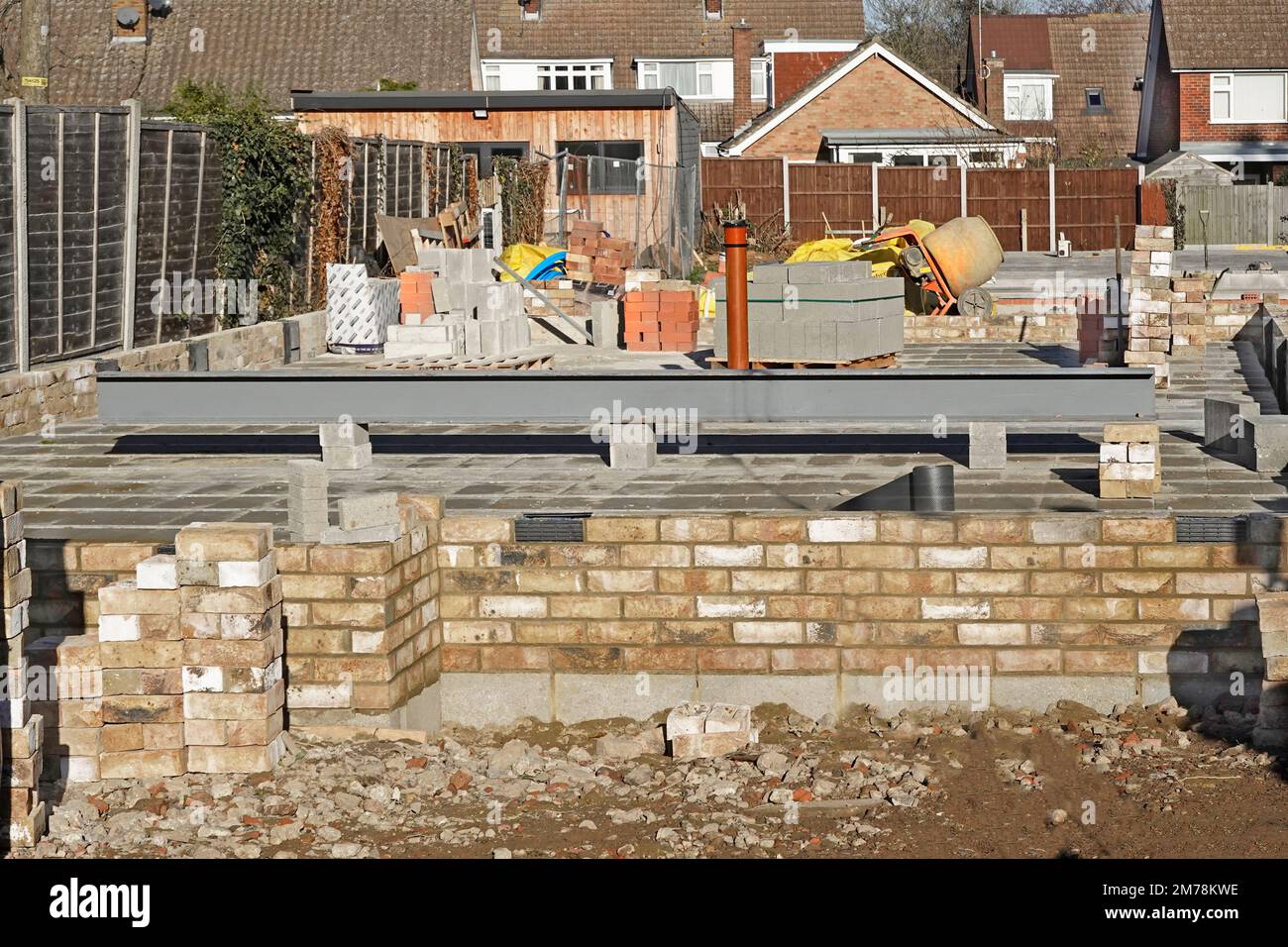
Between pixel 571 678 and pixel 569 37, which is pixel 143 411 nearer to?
pixel 571 678

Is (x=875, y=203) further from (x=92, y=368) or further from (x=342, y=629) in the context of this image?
(x=342, y=629)

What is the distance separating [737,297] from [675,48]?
130 feet

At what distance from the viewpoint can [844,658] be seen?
927cm

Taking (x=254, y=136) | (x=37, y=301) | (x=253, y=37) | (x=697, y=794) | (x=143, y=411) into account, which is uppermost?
(x=253, y=37)

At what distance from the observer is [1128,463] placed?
33.8 ft

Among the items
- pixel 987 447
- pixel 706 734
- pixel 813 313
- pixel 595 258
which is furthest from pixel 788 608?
pixel 595 258

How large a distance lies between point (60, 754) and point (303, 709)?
1.24 metres

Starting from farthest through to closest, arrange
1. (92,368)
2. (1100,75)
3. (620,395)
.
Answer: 1. (1100,75)
2. (92,368)
3. (620,395)

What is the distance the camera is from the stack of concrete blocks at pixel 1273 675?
8.14 meters

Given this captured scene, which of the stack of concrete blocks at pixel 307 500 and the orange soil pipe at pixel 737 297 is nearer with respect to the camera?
the stack of concrete blocks at pixel 307 500

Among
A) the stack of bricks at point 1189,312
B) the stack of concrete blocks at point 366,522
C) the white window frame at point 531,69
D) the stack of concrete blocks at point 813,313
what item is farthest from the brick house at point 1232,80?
the stack of concrete blocks at point 366,522

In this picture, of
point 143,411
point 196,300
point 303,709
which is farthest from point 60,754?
point 196,300

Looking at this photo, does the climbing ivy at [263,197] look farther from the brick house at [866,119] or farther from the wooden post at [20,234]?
the brick house at [866,119]

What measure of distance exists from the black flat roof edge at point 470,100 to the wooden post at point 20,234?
60.7 feet
